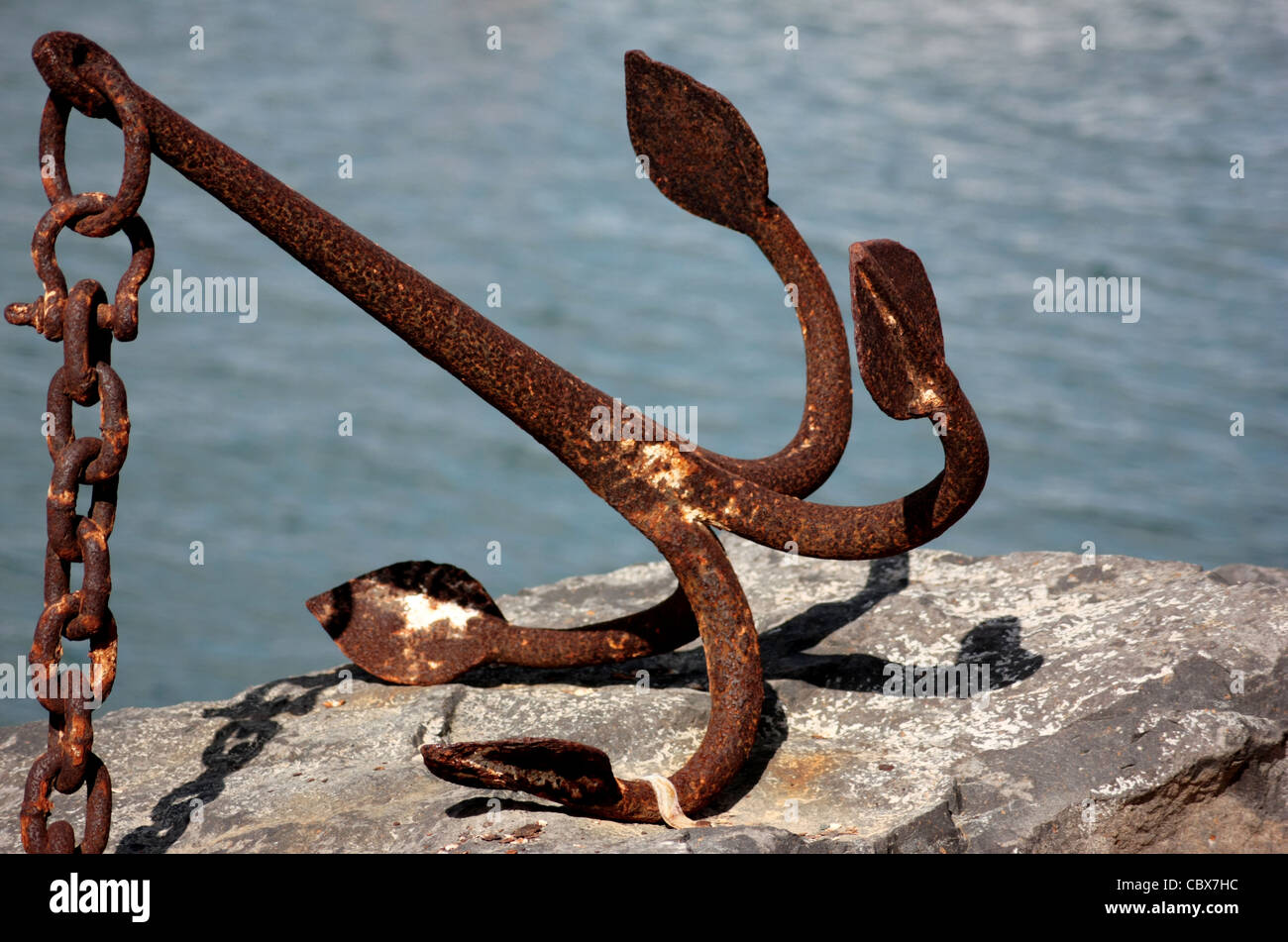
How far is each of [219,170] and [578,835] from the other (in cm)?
137

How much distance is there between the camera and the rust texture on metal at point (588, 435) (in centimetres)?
224

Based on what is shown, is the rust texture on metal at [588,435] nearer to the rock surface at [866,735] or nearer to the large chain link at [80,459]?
the large chain link at [80,459]

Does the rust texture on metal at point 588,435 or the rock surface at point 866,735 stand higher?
the rust texture on metal at point 588,435

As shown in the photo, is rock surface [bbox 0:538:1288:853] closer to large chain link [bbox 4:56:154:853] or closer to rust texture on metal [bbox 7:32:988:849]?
rust texture on metal [bbox 7:32:988:849]

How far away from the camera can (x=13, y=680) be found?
2.92 m

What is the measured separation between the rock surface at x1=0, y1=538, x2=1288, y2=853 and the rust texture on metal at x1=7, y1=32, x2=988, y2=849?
0.15 metres

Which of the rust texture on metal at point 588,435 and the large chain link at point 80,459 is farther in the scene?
the rust texture on metal at point 588,435

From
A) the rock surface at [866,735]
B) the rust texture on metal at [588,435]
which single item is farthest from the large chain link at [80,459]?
the rock surface at [866,735]

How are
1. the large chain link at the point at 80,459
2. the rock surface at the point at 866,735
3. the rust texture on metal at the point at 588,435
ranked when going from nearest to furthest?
the large chain link at the point at 80,459 → the rust texture on metal at the point at 588,435 → the rock surface at the point at 866,735

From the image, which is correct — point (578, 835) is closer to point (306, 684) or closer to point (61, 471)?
point (61, 471)

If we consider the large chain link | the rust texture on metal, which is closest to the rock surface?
the rust texture on metal

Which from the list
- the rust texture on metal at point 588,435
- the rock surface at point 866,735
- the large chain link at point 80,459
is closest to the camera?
the large chain link at point 80,459

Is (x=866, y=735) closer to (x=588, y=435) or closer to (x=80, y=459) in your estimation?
(x=588, y=435)

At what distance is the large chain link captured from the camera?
7.00ft
